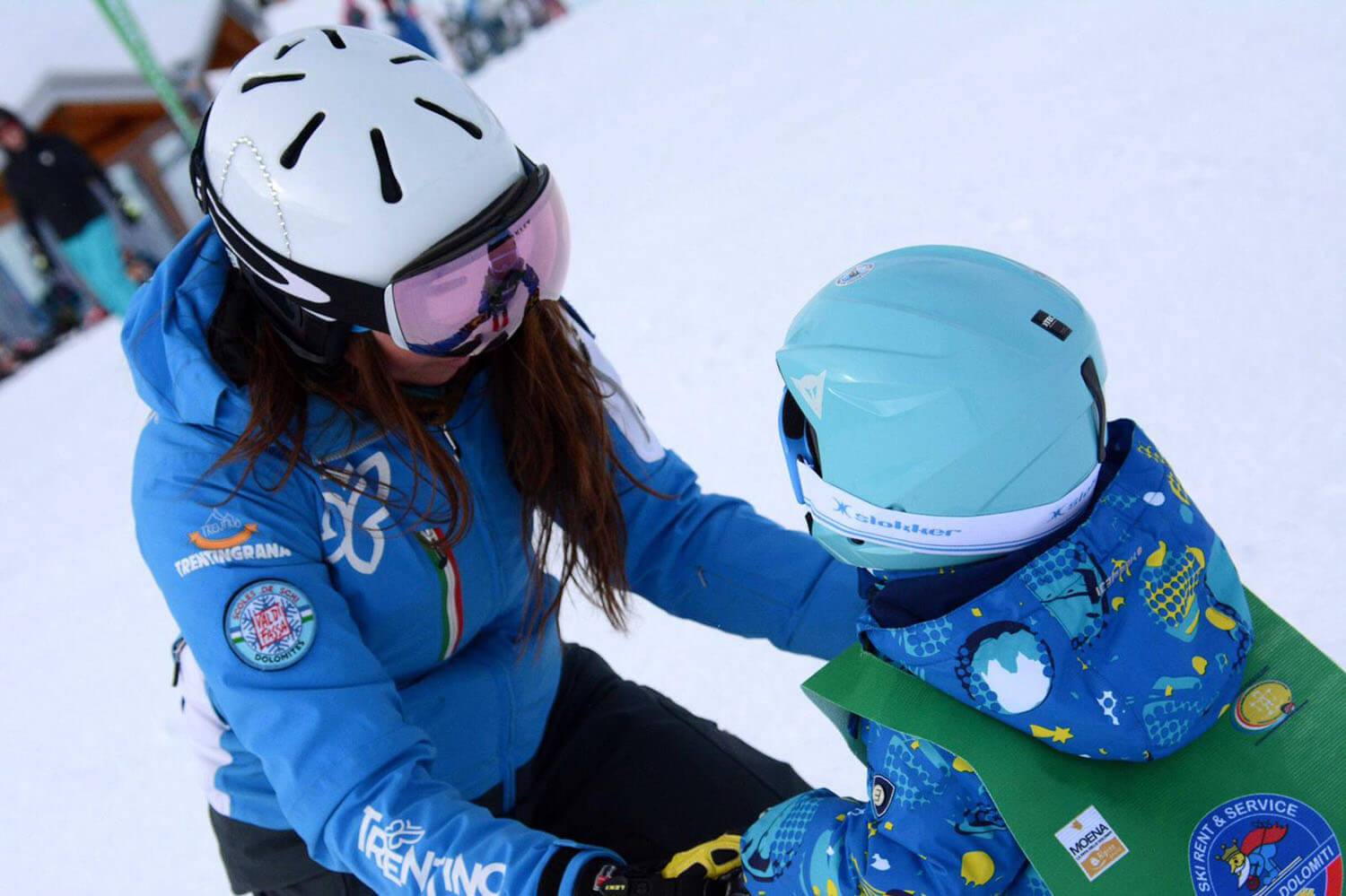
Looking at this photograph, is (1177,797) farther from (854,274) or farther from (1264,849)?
(854,274)

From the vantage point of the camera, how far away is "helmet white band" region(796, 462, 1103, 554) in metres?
1.03

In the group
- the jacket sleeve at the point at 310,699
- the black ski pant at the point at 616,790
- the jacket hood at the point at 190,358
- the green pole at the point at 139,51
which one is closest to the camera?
the jacket sleeve at the point at 310,699

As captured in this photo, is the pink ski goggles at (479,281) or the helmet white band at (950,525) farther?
the pink ski goggles at (479,281)

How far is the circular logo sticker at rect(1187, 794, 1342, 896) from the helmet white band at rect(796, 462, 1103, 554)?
31 cm

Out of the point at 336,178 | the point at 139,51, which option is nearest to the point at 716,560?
the point at 336,178

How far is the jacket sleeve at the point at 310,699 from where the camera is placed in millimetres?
1198

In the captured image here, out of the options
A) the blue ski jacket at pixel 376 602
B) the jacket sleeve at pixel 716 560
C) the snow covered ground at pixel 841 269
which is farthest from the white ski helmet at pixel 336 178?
the snow covered ground at pixel 841 269

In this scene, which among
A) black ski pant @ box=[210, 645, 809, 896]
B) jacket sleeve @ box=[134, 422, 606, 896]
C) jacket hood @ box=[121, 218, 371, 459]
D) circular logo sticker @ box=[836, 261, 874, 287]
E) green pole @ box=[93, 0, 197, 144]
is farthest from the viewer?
green pole @ box=[93, 0, 197, 144]

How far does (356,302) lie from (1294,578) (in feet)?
6.05

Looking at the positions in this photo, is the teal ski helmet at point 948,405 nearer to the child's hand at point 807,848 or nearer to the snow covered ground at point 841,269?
the child's hand at point 807,848

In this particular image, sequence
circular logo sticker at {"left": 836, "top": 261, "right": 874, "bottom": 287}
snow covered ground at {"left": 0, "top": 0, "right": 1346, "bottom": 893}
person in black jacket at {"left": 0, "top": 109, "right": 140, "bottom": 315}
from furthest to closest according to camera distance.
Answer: person in black jacket at {"left": 0, "top": 109, "right": 140, "bottom": 315} < snow covered ground at {"left": 0, "top": 0, "right": 1346, "bottom": 893} < circular logo sticker at {"left": 836, "top": 261, "right": 874, "bottom": 287}

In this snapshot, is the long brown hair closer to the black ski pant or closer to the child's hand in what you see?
the black ski pant

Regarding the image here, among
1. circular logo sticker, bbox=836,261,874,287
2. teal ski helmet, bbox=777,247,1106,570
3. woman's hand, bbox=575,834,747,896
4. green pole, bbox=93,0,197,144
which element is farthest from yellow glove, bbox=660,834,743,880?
green pole, bbox=93,0,197,144

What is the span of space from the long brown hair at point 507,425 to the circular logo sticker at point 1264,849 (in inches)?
35.9
